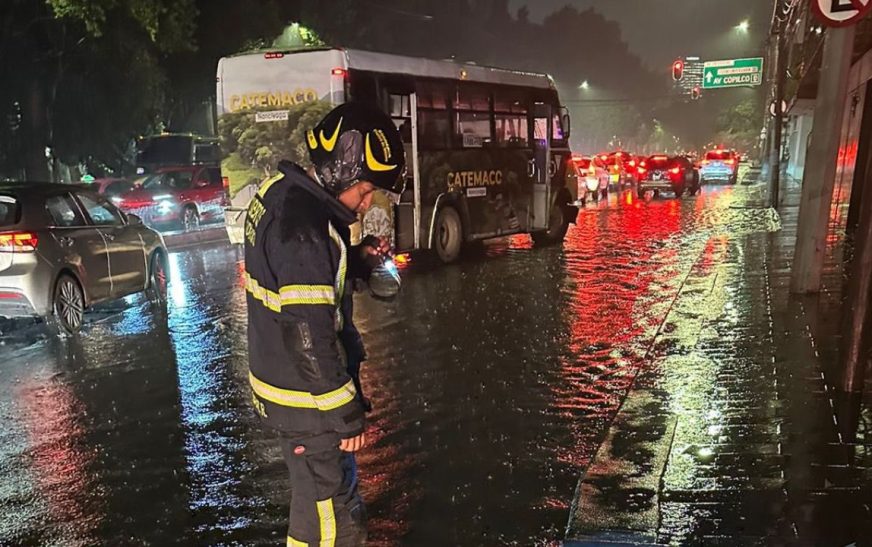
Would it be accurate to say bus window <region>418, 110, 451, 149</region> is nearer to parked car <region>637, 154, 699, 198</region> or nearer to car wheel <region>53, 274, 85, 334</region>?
car wheel <region>53, 274, 85, 334</region>

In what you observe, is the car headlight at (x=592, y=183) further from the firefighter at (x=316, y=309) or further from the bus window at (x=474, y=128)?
the firefighter at (x=316, y=309)

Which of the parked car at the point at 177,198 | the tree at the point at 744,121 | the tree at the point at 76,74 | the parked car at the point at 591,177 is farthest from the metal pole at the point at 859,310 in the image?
the tree at the point at 744,121

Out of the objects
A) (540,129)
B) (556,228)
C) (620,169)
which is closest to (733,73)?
(620,169)

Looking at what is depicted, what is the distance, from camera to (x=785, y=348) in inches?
282

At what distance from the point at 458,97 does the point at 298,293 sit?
38.3 ft

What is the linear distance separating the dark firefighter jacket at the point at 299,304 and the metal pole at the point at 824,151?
709cm

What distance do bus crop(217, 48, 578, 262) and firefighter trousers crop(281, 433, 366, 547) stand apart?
346 inches

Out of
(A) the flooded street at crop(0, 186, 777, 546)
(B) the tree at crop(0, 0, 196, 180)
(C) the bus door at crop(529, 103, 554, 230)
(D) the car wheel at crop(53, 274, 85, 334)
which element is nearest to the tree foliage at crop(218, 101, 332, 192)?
(A) the flooded street at crop(0, 186, 777, 546)

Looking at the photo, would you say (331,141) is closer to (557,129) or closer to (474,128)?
(474,128)

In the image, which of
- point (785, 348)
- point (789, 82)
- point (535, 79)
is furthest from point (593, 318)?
point (789, 82)

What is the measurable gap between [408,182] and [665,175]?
19.0m

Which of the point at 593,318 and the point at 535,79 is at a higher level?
the point at 535,79

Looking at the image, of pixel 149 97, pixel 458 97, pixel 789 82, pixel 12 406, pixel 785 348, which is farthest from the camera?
pixel 789 82

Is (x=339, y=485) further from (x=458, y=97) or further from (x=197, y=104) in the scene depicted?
(x=197, y=104)
